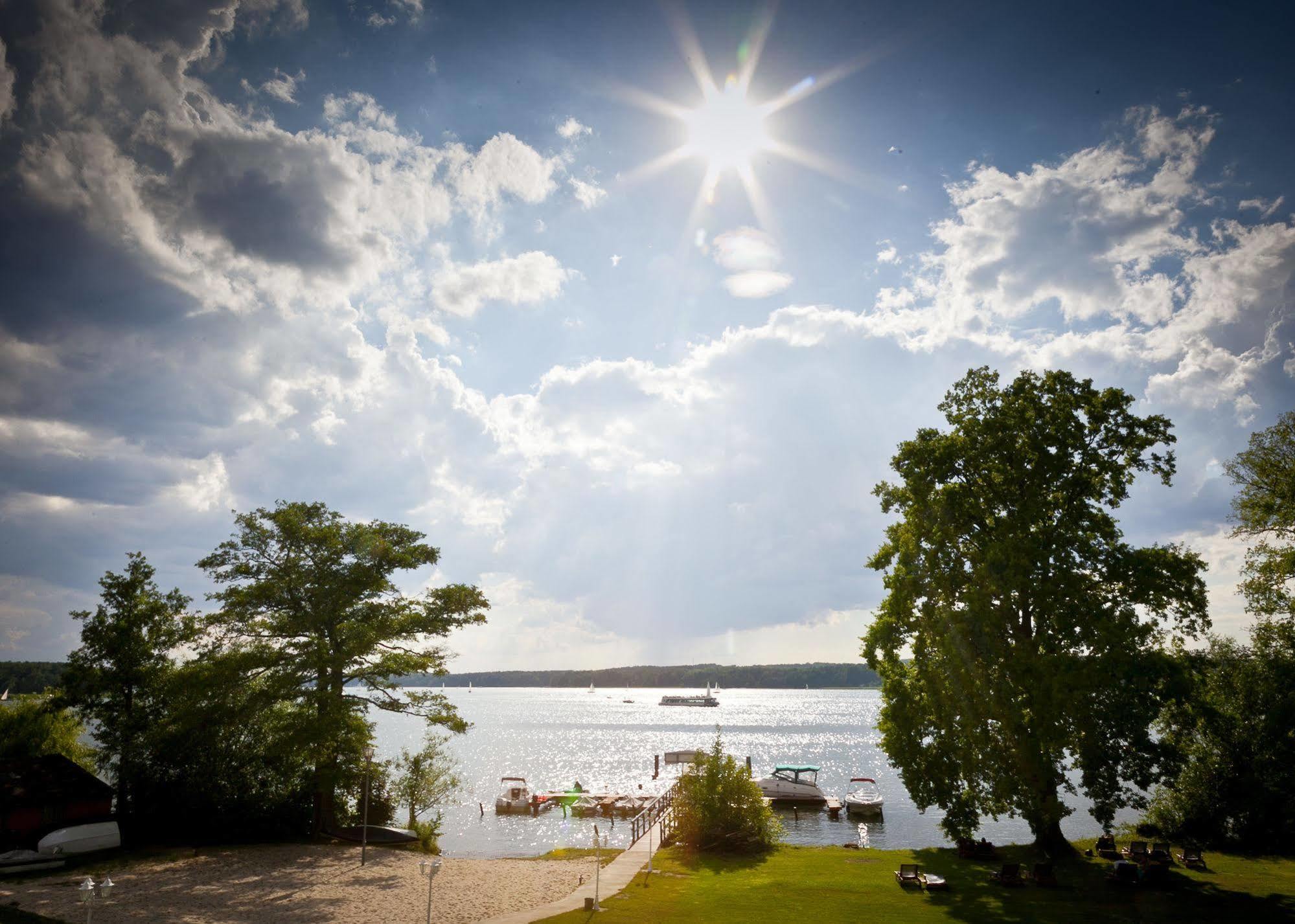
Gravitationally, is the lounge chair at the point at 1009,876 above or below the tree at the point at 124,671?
below

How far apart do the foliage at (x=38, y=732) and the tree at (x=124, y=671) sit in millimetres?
7834

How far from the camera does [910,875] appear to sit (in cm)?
2566

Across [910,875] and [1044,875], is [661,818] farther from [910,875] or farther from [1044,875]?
[1044,875]

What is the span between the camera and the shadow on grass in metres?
21.2

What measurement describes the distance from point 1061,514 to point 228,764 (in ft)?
130

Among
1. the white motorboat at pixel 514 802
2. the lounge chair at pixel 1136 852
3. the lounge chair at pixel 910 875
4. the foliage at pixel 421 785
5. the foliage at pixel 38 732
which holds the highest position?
the foliage at pixel 38 732

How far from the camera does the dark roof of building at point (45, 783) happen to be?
32438mm

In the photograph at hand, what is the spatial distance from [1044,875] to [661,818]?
65.6 feet

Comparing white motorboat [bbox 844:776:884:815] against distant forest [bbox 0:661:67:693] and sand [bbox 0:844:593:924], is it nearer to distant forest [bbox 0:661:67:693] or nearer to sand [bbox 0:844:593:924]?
sand [bbox 0:844:593:924]

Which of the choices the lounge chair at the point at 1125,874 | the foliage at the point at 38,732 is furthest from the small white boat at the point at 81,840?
the lounge chair at the point at 1125,874

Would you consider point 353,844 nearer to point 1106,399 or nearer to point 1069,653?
point 1069,653

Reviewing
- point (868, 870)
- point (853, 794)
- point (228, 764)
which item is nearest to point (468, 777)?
point (853, 794)

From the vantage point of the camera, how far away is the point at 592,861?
33281 millimetres

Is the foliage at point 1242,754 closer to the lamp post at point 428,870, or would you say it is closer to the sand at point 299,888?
the sand at point 299,888
